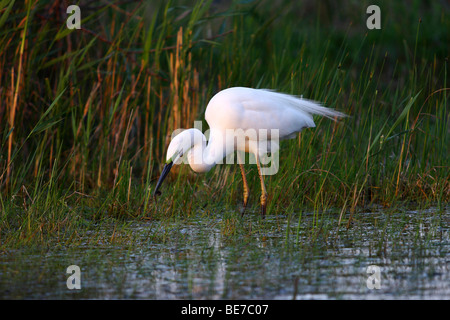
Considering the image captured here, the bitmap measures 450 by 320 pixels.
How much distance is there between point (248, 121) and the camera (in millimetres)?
5500

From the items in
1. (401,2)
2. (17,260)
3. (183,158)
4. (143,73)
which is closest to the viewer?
(17,260)

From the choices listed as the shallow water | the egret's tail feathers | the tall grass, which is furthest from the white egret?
the shallow water

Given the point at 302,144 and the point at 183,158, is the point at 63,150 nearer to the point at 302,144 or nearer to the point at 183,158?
the point at 183,158

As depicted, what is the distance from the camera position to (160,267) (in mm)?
3645

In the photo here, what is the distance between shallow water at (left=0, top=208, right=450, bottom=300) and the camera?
318 cm

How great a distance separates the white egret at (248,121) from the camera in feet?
17.5

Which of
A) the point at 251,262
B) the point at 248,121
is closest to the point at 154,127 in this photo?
the point at 248,121

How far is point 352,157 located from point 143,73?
6.70ft

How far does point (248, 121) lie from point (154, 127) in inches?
63.1

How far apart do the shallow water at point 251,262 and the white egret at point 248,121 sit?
2.40 ft

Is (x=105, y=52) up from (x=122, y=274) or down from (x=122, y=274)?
up

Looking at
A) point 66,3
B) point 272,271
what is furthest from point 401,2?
point 272,271

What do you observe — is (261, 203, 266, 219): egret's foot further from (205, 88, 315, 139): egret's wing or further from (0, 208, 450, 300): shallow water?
(205, 88, 315, 139): egret's wing

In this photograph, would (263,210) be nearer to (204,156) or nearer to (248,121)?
(204,156)
